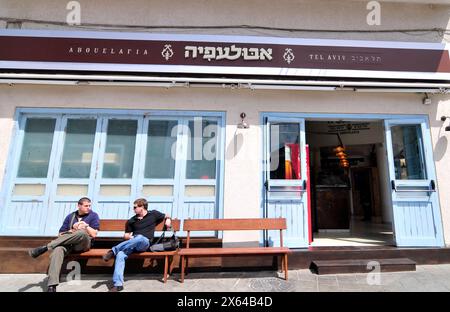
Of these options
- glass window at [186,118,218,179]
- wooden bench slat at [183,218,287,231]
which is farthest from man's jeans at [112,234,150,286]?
glass window at [186,118,218,179]

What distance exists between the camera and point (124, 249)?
3.85 meters

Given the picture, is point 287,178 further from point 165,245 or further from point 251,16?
point 251,16

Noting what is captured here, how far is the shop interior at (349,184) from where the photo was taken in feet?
21.1

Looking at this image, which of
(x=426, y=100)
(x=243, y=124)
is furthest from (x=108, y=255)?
(x=426, y=100)

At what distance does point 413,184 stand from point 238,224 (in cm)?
369

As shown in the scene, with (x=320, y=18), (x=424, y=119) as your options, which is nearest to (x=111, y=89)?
(x=320, y=18)

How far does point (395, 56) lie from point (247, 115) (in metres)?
3.37

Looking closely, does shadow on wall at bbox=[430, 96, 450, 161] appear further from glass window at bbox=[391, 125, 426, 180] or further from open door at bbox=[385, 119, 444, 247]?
glass window at bbox=[391, 125, 426, 180]

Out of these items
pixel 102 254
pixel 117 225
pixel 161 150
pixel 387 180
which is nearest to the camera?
pixel 102 254

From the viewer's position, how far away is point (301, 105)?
209 inches

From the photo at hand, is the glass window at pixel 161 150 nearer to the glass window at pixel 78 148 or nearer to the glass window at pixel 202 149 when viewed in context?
the glass window at pixel 202 149

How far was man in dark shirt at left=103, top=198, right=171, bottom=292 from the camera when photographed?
12.1ft

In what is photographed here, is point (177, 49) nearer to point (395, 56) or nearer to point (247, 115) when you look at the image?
point (247, 115)

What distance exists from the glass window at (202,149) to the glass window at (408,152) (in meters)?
3.87
